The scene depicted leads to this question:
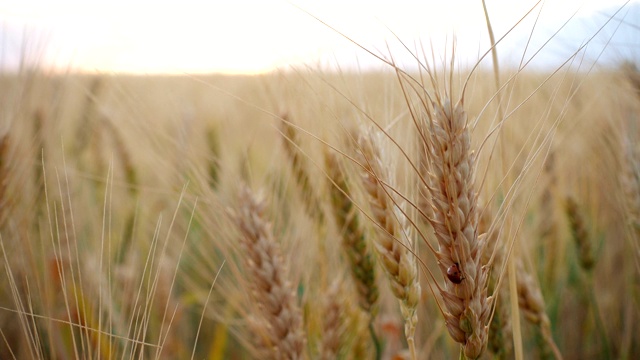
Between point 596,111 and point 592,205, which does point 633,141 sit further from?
point 596,111

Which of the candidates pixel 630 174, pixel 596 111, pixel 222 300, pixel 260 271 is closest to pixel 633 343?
pixel 630 174

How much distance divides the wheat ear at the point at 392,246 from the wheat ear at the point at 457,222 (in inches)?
4.3

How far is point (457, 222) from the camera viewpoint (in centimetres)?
63

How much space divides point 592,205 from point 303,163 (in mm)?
1027

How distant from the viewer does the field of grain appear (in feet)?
2.25

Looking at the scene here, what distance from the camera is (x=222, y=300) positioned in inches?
77.2

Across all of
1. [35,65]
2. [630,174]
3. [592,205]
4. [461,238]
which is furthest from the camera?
[592,205]

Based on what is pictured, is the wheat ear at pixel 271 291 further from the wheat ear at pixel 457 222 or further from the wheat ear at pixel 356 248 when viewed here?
the wheat ear at pixel 457 222

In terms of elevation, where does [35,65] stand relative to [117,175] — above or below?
above

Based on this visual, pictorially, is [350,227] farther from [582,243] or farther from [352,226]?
[582,243]

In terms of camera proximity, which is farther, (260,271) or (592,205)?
(592,205)

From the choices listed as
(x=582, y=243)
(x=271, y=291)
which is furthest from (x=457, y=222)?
(x=582, y=243)

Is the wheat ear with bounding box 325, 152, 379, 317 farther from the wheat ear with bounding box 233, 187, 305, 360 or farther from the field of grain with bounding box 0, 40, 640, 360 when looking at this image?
the wheat ear with bounding box 233, 187, 305, 360

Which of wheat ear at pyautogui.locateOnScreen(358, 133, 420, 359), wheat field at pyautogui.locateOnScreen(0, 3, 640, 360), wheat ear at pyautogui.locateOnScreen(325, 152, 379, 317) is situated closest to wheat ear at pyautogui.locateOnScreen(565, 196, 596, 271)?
wheat field at pyautogui.locateOnScreen(0, 3, 640, 360)
